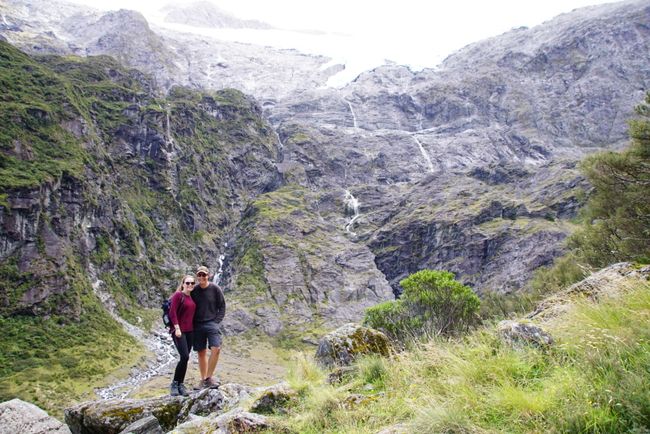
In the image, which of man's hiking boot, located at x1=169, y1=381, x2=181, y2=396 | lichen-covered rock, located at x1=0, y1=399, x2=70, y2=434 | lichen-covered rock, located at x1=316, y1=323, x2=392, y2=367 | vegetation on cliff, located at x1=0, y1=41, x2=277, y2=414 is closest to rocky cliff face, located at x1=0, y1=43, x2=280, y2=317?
vegetation on cliff, located at x1=0, y1=41, x2=277, y2=414

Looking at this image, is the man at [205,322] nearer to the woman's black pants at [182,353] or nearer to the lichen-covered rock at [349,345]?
the woman's black pants at [182,353]

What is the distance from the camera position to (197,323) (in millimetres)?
12367

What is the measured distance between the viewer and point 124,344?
12138 centimetres

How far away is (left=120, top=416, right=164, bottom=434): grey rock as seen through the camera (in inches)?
368

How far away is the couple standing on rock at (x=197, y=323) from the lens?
11941 mm

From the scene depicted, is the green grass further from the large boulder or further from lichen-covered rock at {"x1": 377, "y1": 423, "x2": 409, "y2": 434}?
lichen-covered rock at {"x1": 377, "y1": 423, "x2": 409, "y2": 434}

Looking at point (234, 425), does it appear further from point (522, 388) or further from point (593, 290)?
point (593, 290)

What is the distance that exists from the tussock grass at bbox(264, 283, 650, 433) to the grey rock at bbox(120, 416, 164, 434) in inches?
130

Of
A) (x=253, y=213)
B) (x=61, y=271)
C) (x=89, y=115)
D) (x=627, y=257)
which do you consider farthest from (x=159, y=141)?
(x=627, y=257)

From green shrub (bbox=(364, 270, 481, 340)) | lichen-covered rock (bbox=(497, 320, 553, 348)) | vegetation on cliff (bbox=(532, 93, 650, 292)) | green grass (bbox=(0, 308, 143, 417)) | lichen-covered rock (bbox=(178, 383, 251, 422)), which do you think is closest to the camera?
lichen-covered rock (bbox=(497, 320, 553, 348))

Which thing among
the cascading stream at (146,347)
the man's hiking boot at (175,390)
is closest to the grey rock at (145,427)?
the man's hiking boot at (175,390)

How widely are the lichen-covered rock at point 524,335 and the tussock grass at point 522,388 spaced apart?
0.15 m

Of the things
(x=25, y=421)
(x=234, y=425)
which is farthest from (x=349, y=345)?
(x=25, y=421)

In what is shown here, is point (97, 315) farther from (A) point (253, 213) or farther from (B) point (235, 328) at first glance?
(A) point (253, 213)
